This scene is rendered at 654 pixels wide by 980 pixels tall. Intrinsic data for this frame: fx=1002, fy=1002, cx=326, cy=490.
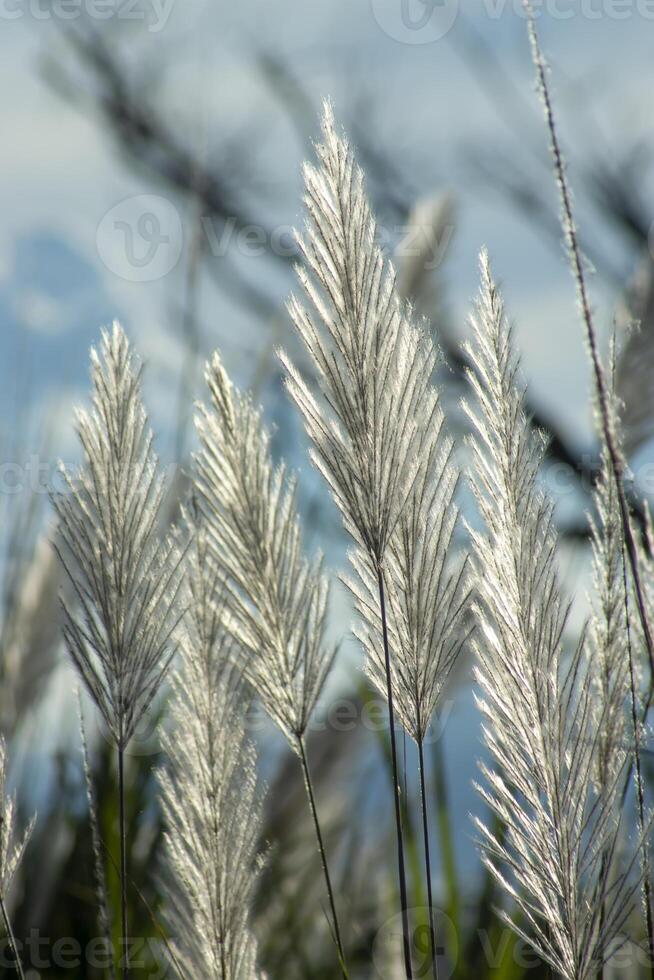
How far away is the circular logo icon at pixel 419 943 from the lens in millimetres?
1353

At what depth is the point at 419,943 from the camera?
1472mm

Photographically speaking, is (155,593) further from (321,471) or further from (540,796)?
(540,796)

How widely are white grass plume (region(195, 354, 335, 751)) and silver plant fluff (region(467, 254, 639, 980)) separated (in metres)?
0.14

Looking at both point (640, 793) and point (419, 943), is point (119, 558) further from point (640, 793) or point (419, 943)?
point (419, 943)

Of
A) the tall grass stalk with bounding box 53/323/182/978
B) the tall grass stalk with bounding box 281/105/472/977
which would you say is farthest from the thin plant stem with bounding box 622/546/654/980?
the tall grass stalk with bounding box 53/323/182/978

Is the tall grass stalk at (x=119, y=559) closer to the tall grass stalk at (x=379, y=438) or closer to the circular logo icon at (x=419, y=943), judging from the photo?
the tall grass stalk at (x=379, y=438)

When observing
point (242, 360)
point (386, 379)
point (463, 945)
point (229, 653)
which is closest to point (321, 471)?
point (386, 379)

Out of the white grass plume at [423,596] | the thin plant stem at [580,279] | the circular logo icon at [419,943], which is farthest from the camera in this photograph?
the circular logo icon at [419,943]

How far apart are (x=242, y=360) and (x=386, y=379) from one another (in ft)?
6.70

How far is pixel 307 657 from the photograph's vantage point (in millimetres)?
785

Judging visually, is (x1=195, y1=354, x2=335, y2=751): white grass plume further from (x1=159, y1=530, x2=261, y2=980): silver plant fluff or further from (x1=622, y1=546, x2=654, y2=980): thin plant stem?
(x1=622, y1=546, x2=654, y2=980): thin plant stem

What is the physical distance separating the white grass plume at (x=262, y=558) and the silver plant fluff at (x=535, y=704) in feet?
0.46

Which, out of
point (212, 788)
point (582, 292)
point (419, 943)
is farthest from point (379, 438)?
point (419, 943)

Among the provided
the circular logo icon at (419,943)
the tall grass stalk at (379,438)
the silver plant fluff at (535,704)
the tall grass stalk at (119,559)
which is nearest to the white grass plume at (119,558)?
the tall grass stalk at (119,559)
